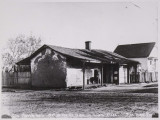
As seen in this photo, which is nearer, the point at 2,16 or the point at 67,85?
the point at 2,16

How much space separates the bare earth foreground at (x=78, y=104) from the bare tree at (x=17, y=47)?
53 centimetres

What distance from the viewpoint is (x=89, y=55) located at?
706cm

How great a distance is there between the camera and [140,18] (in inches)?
216

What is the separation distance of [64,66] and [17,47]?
5.14ft

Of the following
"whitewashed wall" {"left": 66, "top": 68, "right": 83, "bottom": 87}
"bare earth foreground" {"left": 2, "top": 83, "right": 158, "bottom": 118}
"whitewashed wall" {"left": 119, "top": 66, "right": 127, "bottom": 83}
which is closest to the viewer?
"bare earth foreground" {"left": 2, "top": 83, "right": 158, "bottom": 118}

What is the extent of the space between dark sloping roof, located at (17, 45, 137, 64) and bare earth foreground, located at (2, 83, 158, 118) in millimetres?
813

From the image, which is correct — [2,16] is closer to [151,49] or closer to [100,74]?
[151,49]

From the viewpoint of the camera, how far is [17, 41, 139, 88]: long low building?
6.21 metres

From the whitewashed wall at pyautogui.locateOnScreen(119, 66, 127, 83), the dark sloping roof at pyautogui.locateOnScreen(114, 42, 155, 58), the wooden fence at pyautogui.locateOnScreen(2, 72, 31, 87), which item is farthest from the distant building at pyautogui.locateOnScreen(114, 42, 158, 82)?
the wooden fence at pyautogui.locateOnScreen(2, 72, 31, 87)

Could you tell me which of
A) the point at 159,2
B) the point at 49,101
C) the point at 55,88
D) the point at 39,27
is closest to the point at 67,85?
the point at 55,88

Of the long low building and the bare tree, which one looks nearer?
the bare tree

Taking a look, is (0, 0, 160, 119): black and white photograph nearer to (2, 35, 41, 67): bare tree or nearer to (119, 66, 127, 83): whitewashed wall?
(2, 35, 41, 67): bare tree

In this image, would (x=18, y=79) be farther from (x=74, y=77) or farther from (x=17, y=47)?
(x=74, y=77)

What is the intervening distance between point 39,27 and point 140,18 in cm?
171
